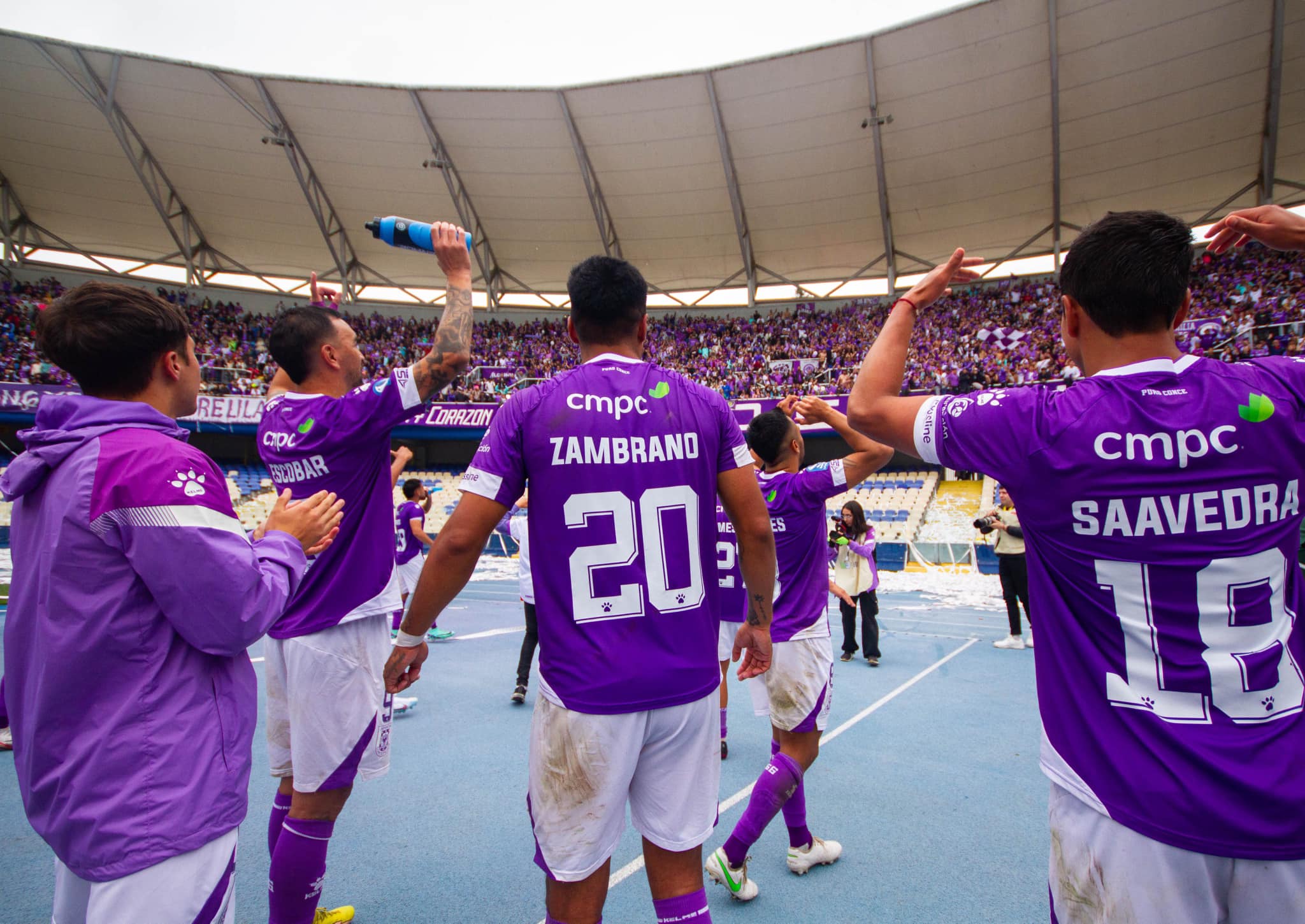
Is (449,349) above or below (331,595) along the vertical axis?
above

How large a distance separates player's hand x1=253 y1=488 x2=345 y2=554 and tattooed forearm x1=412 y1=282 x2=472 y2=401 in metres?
0.80

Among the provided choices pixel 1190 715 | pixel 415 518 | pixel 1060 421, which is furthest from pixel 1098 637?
pixel 415 518

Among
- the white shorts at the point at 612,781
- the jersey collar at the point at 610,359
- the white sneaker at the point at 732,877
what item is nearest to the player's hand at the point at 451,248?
the jersey collar at the point at 610,359

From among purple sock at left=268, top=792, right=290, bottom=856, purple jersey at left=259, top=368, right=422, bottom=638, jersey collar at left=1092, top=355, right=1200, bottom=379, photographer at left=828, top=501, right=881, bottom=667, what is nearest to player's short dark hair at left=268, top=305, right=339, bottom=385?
purple jersey at left=259, top=368, right=422, bottom=638

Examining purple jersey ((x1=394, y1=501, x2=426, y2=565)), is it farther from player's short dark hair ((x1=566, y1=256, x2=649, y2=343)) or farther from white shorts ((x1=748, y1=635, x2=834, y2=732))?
player's short dark hair ((x1=566, y1=256, x2=649, y2=343))

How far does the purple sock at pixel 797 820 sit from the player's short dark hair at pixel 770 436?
4.86 feet

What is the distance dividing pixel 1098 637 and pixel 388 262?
35.2m

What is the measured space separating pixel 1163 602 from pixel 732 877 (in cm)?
240

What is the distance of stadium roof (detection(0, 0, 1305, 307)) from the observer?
2098 centimetres

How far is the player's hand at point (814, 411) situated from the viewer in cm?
284

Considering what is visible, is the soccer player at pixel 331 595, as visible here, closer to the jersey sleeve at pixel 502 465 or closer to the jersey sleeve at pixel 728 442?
the jersey sleeve at pixel 502 465

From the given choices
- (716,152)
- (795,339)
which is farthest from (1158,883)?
(795,339)

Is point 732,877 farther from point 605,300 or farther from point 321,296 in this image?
point 321,296

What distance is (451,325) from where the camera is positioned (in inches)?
100.0
